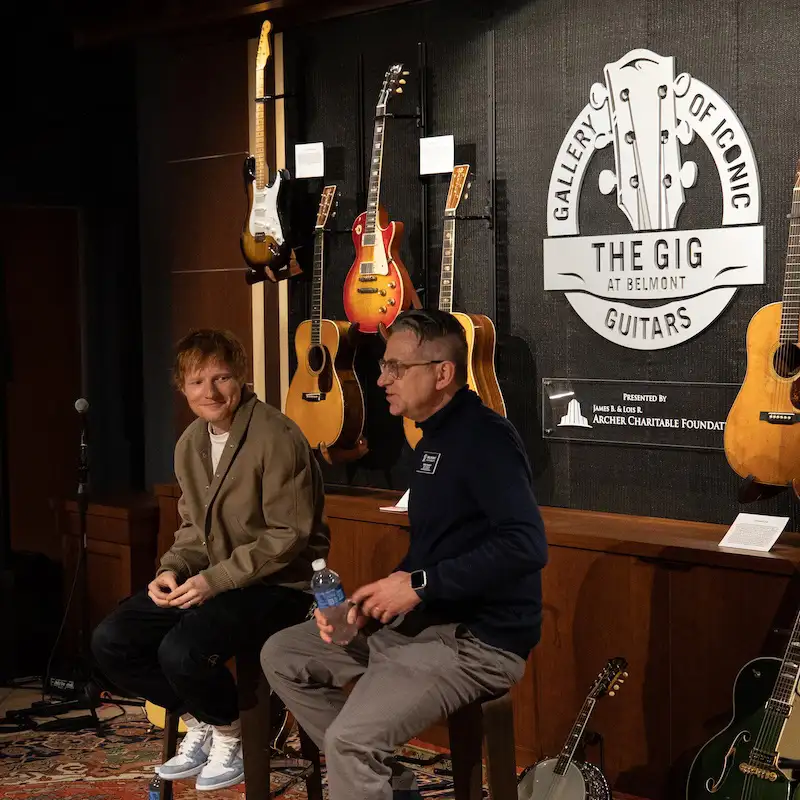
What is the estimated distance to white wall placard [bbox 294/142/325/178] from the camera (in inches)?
191

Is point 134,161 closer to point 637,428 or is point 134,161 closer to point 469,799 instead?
point 637,428

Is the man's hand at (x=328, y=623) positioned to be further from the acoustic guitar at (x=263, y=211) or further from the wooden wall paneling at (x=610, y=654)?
the acoustic guitar at (x=263, y=211)

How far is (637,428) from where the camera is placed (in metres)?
4.06

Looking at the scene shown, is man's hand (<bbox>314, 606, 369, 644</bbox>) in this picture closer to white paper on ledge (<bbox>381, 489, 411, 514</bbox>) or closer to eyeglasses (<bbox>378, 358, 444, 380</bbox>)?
eyeglasses (<bbox>378, 358, 444, 380</bbox>)

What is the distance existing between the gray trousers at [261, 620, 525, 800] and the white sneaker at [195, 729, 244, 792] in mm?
478

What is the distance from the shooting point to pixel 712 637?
3420 mm

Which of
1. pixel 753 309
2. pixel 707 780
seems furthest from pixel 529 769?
pixel 753 309

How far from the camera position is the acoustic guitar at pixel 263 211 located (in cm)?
482

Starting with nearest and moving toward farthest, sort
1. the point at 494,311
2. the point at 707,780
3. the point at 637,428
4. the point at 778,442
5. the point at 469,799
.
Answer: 1. the point at 469,799
2. the point at 707,780
3. the point at 778,442
4. the point at 637,428
5. the point at 494,311

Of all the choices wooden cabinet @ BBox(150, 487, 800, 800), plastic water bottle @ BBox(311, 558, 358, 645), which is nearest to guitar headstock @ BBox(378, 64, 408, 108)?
wooden cabinet @ BBox(150, 487, 800, 800)

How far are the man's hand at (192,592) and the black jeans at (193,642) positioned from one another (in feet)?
0.10

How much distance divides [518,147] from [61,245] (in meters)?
2.22

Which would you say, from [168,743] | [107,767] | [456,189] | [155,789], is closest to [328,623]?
[168,743]

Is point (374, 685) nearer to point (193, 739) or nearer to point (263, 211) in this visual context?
point (193, 739)
